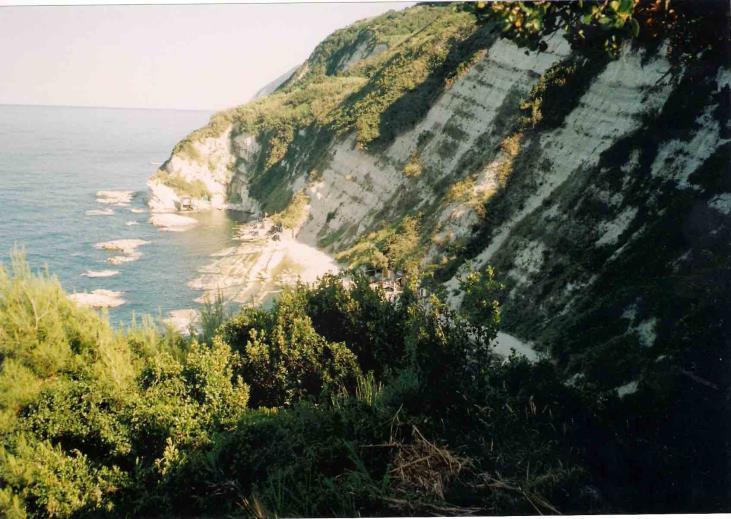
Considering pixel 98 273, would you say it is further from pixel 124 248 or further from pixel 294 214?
pixel 294 214

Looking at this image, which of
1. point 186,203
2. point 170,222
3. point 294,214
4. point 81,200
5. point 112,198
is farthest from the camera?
point 186,203

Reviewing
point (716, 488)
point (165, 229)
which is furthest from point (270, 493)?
point (165, 229)

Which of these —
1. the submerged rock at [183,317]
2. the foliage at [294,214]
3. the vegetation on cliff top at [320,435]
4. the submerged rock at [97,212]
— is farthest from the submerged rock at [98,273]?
the foliage at [294,214]

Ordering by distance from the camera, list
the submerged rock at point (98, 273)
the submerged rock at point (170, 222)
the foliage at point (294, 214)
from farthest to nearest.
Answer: the foliage at point (294, 214), the submerged rock at point (170, 222), the submerged rock at point (98, 273)

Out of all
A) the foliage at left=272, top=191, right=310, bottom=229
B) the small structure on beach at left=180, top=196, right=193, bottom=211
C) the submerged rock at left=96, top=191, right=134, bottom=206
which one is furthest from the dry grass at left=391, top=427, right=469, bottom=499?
the small structure on beach at left=180, top=196, right=193, bottom=211

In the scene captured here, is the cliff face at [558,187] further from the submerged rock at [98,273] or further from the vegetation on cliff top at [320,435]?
the submerged rock at [98,273]

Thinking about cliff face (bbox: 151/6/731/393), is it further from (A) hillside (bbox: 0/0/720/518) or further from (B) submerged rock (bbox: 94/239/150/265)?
(B) submerged rock (bbox: 94/239/150/265)

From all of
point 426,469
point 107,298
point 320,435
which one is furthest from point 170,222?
point 426,469
